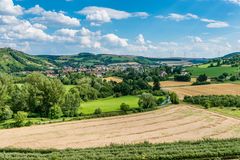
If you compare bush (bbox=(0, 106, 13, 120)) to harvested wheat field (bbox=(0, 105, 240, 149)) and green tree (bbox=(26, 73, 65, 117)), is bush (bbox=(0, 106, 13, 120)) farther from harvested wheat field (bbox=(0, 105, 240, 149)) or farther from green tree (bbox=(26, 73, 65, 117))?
harvested wheat field (bbox=(0, 105, 240, 149))

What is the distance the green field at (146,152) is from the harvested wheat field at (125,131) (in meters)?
5.62

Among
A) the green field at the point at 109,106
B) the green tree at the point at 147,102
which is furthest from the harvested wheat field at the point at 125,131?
the green field at the point at 109,106

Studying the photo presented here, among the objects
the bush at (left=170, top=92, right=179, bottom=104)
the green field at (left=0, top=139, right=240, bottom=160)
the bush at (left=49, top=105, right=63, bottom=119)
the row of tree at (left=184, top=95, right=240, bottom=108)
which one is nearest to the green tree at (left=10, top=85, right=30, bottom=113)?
the bush at (left=49, top=105, right=63, bottom=119)

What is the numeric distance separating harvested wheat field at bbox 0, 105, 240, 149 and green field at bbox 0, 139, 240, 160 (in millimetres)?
5618

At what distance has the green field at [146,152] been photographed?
140 ft

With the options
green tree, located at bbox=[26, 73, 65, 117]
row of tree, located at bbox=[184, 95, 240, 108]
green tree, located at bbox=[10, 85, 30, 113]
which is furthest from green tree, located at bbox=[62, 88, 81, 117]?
row of tree, located at bbox=[184, 95, 240, 108]

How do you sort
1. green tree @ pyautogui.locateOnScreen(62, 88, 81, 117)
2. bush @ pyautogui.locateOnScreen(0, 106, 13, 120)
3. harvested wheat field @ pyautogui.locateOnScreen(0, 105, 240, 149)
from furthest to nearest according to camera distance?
green tree @ pyautogui.locateOnScreen(62, 88, 81, 117) < bush @ pyautogui.locateOnScreen(0, 106, 13, 120) < harvested wheat field @ pyautogui.locateOnScreen(0, 105, 240, 149)

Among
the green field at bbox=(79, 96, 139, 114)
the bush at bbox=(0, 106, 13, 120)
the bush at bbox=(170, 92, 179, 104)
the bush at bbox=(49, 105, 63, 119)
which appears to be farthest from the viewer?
the bush at bbox=(170, 92, 179, 104)

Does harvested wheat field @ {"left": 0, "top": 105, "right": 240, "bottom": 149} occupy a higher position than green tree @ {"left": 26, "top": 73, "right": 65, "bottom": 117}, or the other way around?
green tree @ {"left": 26, "top": 73, "right": 65, "bottom": 117}

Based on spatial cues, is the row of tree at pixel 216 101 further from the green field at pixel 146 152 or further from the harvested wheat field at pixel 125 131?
the green field at pixel 146 152

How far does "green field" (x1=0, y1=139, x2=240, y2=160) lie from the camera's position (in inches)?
1686

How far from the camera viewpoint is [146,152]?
147 ft

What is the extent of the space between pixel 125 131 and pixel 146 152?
20156 mm

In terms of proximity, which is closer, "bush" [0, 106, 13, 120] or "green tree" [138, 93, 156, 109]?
"bush" [0, 106, 13, 120]
